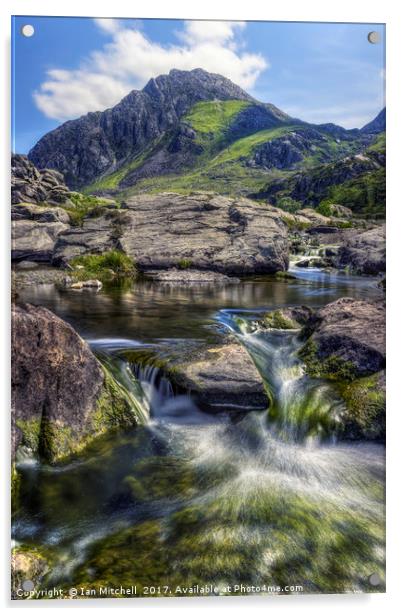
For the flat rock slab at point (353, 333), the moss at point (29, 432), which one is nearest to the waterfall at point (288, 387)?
the flat rock slab at point (353, 333)

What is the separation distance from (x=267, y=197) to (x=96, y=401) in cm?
7392

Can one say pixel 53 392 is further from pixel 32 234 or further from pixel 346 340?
pixel 32 234

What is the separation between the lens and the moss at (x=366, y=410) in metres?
5.65

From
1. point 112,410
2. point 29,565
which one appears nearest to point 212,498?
point 112,410

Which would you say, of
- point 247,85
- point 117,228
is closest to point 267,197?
point 117,228

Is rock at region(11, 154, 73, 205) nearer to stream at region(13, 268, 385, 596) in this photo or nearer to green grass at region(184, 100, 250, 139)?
stream at region(13, 268, 385, 596)

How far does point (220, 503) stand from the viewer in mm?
4898

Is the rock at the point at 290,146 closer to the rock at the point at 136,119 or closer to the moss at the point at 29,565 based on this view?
the rock at the point at 136,119

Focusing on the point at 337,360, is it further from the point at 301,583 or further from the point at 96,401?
the point at 96,401

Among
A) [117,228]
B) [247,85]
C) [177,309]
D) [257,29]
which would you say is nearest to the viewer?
[257,29]

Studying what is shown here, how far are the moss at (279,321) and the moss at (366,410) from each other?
82.3 inches

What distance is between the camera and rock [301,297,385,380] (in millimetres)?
6188

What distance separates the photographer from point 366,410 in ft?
19.0

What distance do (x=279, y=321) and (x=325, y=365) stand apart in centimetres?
155
